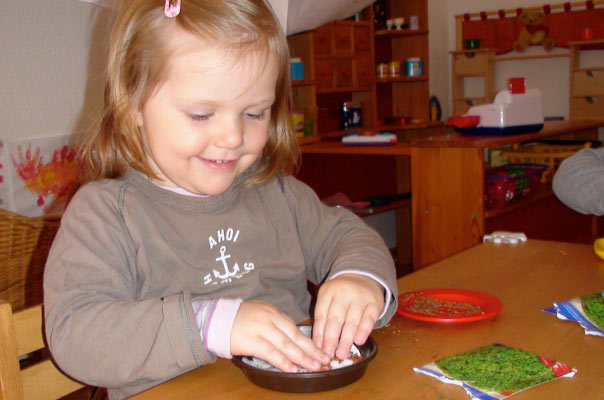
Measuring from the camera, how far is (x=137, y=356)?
1.94 ft

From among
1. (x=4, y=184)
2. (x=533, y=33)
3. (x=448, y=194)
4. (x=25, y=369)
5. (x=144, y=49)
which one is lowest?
(x=448, y=194)

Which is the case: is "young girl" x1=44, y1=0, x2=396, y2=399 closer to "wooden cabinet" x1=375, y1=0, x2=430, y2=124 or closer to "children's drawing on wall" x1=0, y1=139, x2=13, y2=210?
"children's drawing on wall" x1=0, y1=139, x2=13, y2=210

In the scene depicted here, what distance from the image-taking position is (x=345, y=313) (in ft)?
2.24

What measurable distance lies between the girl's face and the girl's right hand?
0.21 meters

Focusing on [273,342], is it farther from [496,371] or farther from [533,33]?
[533,33]

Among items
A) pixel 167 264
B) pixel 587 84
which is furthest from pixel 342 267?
pixel 587 84

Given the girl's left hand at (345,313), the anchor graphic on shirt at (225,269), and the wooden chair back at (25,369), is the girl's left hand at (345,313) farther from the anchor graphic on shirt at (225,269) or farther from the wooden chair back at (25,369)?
the wooden chair back at (25,369)

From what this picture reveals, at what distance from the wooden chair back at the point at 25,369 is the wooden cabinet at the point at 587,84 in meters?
4.30

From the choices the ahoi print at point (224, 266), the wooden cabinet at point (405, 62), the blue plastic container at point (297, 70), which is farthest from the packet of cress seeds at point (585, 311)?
the wooden cabinet at point (405, 62)

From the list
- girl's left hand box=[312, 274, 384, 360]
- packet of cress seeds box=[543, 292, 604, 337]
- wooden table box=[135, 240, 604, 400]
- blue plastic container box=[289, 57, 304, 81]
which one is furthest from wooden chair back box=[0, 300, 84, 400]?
blue plastic container box=[289, 57, 304, 81]

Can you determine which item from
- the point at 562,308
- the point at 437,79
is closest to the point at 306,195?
the point at 562,308

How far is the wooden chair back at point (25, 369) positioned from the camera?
614mm

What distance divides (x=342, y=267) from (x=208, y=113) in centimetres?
25

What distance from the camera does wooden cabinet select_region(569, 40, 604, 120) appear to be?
14.0 ft
